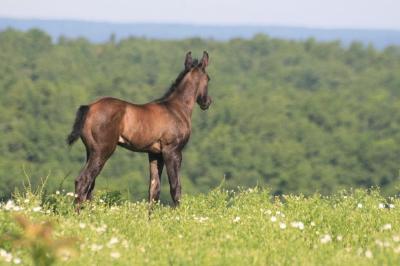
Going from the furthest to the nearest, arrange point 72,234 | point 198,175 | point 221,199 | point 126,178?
point 198,175 → point 126,178 → point 221,199 → point 72,234

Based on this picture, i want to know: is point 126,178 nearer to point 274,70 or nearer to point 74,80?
point 74,80

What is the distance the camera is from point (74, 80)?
160000mm

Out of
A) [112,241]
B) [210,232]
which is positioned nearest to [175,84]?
[210,232]

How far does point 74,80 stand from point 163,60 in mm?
32651

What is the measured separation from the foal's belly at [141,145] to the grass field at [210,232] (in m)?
0.66

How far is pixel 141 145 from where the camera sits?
1173 centimetres

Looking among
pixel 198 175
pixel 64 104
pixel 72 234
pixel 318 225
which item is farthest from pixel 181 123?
pixel 64 104

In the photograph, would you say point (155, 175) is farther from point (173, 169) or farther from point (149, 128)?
point (149, 128)

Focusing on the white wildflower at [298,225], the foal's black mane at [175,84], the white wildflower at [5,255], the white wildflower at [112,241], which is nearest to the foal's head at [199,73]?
the foal's black mane at [175,84]

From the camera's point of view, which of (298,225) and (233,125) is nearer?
(298,225)

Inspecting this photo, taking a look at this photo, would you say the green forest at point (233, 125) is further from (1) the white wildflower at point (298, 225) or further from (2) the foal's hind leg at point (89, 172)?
(1) the white wildflower at point (298, 225)

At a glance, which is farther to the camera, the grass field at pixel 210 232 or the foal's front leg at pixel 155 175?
the foal's front leg at pixel 155 175

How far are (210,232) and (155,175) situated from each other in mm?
3210

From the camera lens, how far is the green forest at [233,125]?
11275cm
